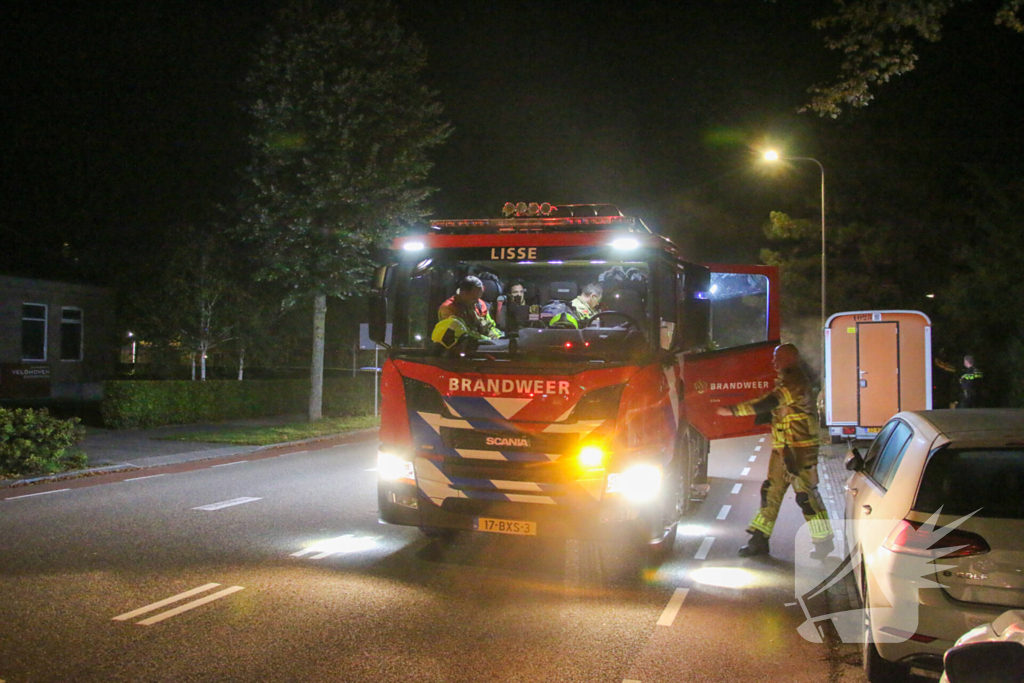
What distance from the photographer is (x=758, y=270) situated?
34.3 ft

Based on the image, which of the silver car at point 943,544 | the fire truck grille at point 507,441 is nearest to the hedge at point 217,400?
the fire truck grille at point 507,441

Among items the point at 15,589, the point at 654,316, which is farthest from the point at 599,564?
the point at 15,589

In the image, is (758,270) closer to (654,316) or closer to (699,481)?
(699,481)

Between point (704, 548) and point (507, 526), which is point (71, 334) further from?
point (507, 526)

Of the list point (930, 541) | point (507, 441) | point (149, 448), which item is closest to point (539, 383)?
point (507, 441)

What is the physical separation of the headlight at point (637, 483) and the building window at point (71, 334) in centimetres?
2843

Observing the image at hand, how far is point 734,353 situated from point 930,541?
215 inches

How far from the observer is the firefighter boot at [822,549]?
8.22m

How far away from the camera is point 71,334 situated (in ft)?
102

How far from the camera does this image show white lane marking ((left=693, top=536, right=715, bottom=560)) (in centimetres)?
816

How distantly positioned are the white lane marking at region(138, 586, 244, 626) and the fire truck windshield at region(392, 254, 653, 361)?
2314mm

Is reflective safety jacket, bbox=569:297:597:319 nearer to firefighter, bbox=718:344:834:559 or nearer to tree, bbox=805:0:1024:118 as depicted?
firefighter, bbox=718:344:834:559

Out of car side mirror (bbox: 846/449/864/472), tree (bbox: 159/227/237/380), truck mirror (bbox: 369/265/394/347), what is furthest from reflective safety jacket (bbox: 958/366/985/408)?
tree (bbox: 159/227/237/380)

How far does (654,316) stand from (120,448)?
13.6 metres
